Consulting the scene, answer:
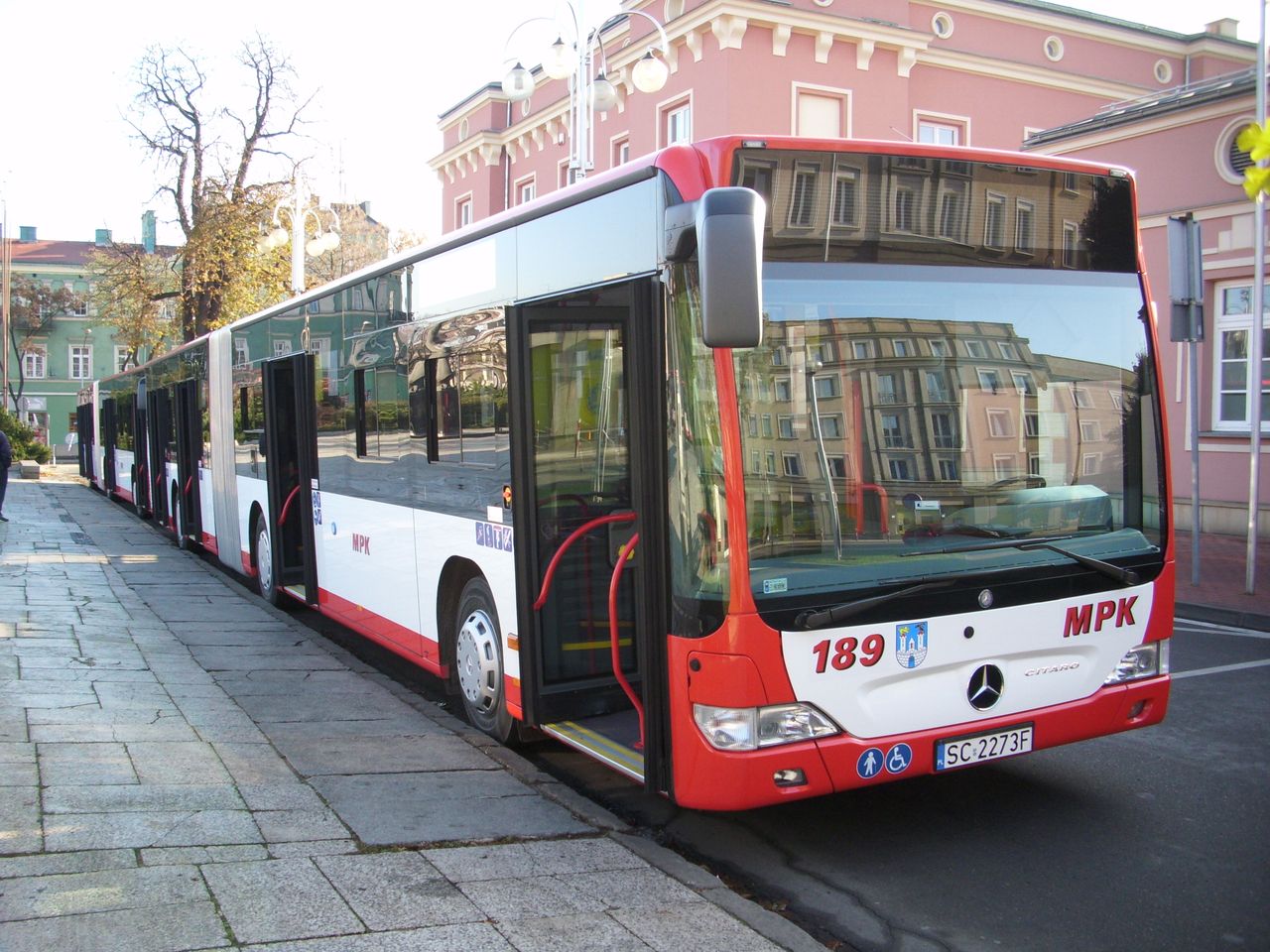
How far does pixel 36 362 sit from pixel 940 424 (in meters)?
91.9

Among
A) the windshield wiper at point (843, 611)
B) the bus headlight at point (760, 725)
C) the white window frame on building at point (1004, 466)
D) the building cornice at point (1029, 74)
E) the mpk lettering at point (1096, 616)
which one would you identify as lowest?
the bus headlight at point (760, 725)

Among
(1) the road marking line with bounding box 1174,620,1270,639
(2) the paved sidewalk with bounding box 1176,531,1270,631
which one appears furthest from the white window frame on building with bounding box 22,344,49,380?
(1) the road marking line with bounding box 1174,620,1270,639

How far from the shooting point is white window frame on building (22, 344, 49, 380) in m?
85.1

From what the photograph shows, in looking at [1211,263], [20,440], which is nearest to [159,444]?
[1211,263]

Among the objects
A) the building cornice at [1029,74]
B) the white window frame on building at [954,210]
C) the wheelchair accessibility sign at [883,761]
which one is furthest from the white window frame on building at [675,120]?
the wheelchair accessibility sign at [883,761]

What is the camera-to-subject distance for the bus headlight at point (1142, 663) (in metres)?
5.45

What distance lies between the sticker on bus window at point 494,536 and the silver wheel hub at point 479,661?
17.7 inches

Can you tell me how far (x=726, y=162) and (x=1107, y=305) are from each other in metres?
1.93

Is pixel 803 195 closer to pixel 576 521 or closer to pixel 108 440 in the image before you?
pixel 576 521

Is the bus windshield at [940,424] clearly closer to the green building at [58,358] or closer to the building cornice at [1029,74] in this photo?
the building cornice at [1029,74]

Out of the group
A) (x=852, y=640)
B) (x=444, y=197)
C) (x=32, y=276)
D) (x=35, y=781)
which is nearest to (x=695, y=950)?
(x=852, y=640)

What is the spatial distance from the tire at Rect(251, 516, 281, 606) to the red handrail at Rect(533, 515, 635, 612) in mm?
6581

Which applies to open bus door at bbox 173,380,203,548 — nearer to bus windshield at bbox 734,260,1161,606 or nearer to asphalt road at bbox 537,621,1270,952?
asphalt road at bbox 537,621,1270,952

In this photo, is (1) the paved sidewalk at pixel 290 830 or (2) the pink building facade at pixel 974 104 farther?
(2) the pink building facade at pixel 974 104
